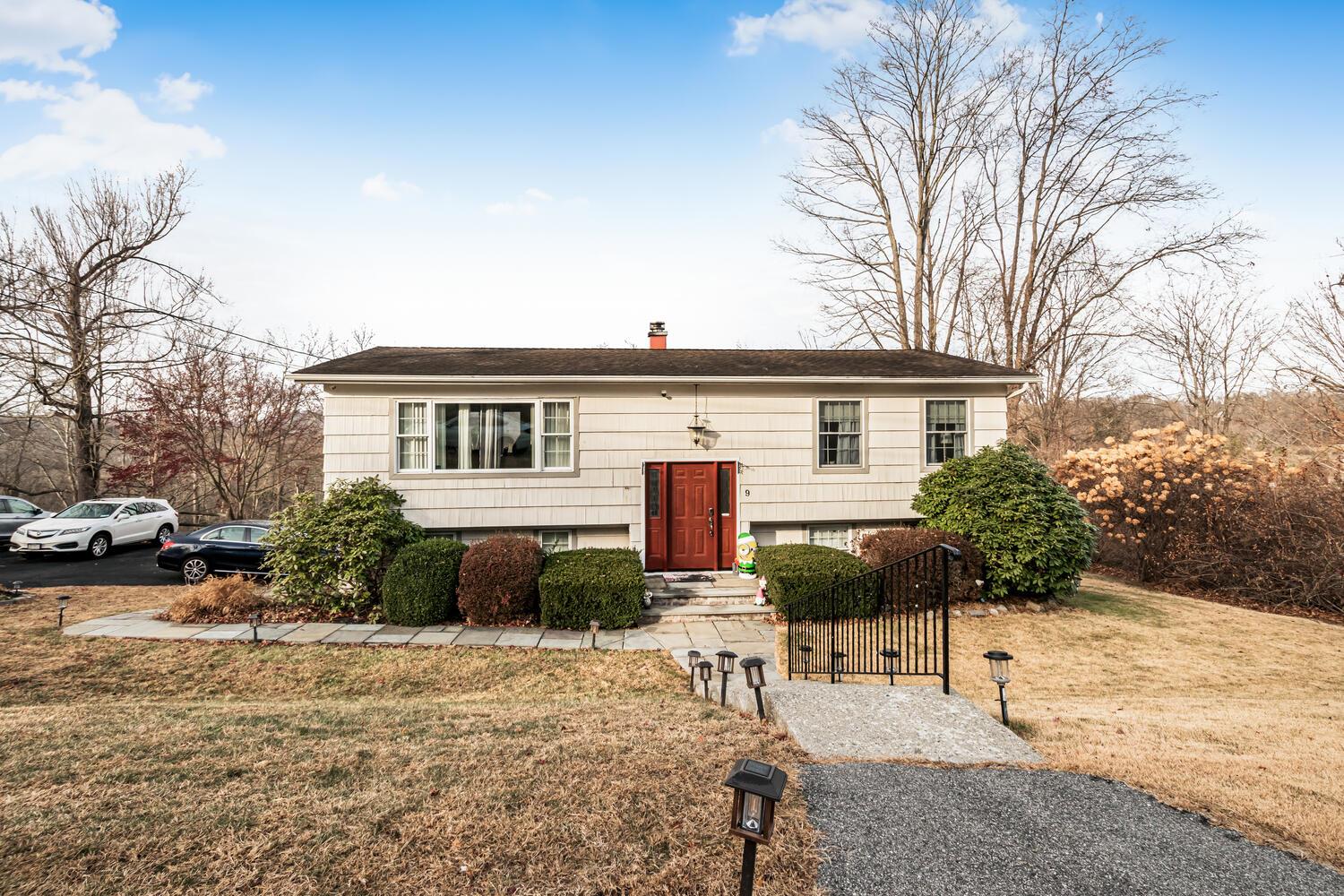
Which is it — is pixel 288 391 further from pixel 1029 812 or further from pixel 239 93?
pixel 1029 812

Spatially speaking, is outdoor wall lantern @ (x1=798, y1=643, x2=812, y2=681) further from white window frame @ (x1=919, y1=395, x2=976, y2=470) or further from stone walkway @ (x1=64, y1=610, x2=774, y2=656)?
white window frame @ (x1=919, y1=395, x2=976, y2=470)

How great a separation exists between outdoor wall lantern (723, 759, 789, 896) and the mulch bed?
488 inches

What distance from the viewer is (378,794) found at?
3.35 meters

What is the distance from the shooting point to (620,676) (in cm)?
676

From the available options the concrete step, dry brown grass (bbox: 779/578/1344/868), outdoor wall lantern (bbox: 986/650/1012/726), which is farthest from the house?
outdoor wall lantern (bbox: 986/650/1012/726)

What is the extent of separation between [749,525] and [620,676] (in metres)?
4.88

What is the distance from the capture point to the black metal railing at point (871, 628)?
6107 mm

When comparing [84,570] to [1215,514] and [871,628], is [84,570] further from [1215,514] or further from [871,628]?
[1215,514]

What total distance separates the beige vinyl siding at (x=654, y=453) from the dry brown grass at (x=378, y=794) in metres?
4.56

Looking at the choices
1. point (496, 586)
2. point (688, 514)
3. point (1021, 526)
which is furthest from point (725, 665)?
point (1021, 526)

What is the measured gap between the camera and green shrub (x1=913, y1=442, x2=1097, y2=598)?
30.1ft

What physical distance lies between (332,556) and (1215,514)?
15.6m

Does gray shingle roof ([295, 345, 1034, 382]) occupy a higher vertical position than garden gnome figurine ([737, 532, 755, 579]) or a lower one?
higher

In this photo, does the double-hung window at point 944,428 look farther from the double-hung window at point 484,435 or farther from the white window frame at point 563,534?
the white window frame at point 563,534
